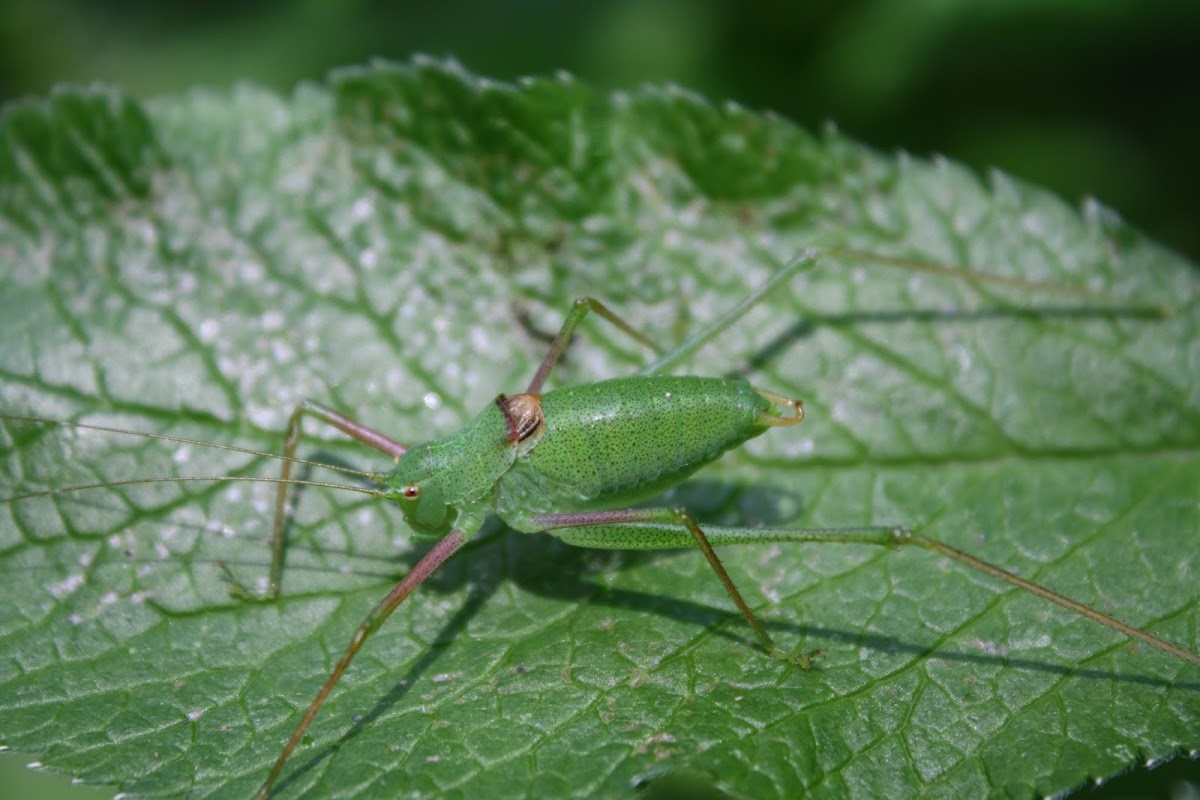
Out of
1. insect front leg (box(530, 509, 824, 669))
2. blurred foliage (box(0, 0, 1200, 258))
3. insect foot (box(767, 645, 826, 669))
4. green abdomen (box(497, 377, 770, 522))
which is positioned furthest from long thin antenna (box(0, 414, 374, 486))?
blurred foliage (box(0, 0, 1200, 258))

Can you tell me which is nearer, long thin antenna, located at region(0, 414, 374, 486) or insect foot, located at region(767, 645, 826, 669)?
insect foot, located at region(767, 645, 826, 669)

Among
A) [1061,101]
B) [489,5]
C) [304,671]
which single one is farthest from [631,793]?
[489,5]

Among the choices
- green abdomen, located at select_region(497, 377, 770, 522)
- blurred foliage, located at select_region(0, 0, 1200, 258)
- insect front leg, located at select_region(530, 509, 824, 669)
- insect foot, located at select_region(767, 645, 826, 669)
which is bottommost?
insect foot, located at select_region(767, 645, 826, 669)

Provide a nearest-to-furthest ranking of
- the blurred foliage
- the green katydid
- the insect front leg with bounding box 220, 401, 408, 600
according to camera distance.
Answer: the green katydid < the insect front leg with bounding box 220, 401, 408, 600 < the blurred foliage

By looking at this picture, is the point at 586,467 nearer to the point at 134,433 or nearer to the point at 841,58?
the point at 134,433

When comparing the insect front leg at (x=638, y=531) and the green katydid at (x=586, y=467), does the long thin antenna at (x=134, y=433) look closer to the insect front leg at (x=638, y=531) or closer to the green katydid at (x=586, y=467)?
the green katydid at (x=586, y=467)

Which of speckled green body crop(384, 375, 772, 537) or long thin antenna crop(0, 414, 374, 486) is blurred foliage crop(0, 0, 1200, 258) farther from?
long thin antenna crop(0, 414, 374, 486)

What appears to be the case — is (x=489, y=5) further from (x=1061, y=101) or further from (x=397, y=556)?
(x=397, y=556)
